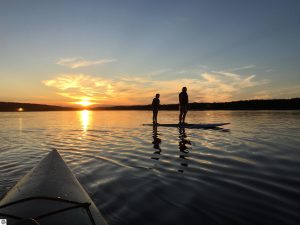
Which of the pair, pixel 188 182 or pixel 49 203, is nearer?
pixel 49 203

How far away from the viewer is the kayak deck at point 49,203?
9.69 ft

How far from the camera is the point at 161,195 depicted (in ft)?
16.3

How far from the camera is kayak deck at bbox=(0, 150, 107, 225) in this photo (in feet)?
9.69

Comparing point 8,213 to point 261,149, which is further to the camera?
point 261,149

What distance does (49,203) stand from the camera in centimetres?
329

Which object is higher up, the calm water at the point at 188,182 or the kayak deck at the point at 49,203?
the kayak deck at the point at 49,203

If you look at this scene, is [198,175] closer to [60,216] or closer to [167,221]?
[167,221]

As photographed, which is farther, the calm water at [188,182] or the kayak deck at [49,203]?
the calm water at [188,182]

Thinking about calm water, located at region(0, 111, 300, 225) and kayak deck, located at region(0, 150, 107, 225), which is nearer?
kayak deck, located at region(0, 150, 107, 225)

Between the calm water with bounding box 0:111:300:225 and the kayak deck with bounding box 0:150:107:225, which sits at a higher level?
the kayak deck with bounding box 0:150:107:225

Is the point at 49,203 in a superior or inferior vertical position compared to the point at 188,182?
superior

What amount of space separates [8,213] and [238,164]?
6.06 meters

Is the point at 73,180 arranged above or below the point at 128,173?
above

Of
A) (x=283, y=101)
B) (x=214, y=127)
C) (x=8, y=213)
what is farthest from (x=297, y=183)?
(x=283, y=101)
